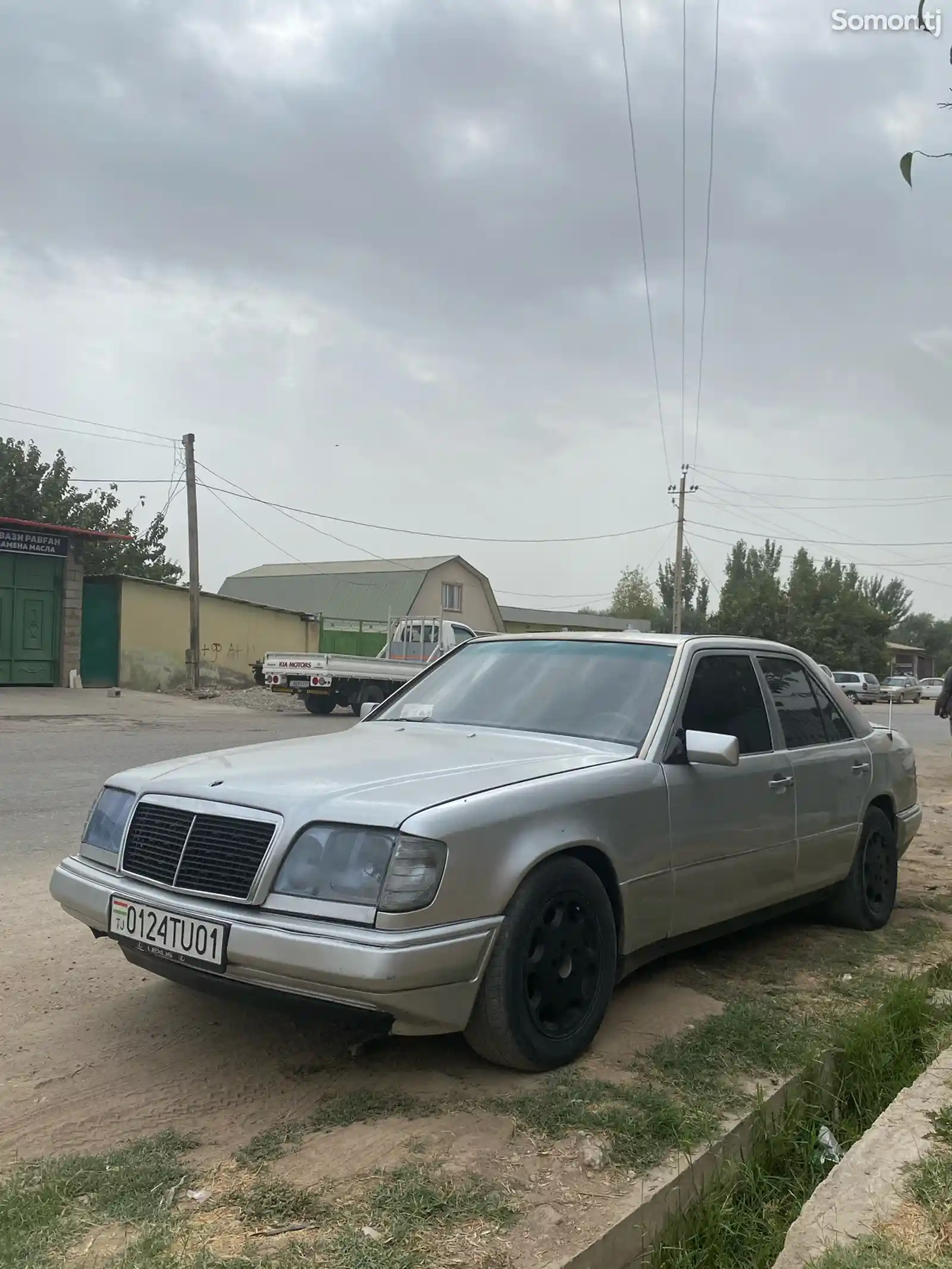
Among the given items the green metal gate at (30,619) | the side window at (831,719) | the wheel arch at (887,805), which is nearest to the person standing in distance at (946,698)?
the wheel arch at (887,805)

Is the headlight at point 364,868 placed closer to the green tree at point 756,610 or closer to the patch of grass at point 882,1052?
the patch of grass at point 882,1052

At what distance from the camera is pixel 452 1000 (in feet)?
10.1

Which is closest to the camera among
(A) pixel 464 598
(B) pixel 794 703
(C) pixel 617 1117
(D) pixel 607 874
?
(C) pixel 617 1117

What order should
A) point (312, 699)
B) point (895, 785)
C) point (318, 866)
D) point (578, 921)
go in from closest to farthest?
point (318, 866) < point (578, 921) < point (895, 785) < point (312, 699)

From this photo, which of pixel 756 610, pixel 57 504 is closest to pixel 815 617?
pixel 756 610

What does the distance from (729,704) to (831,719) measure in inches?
41.7

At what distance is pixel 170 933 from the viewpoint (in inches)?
128

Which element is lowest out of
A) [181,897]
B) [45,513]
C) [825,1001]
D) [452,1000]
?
[825,1001]

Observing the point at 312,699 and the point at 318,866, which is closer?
the point at 318,866

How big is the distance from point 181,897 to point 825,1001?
249 centimetres

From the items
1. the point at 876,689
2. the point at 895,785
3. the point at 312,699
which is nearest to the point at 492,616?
the point at 876,689

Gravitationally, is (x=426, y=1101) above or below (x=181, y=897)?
below

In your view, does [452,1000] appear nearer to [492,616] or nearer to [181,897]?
[181,897]

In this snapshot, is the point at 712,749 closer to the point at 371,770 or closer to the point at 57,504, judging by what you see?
the point at 371,770
